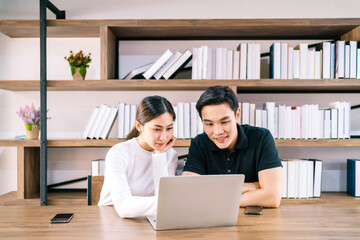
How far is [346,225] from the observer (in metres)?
1.10

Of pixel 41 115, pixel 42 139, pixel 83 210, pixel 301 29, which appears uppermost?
pixel 301 29

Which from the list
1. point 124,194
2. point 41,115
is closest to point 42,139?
point 41,115

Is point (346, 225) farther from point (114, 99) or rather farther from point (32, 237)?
point (114, 99)

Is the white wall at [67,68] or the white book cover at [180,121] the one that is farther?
the white wall at [67,68]

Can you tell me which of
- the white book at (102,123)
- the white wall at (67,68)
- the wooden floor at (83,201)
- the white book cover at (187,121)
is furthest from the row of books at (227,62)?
the wooden floor at (83,201)

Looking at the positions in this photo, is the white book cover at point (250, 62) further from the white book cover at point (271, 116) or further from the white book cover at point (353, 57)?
the white book cover at point (353, 57)

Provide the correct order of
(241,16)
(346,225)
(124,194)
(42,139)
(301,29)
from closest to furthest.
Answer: (346,225), (124,194), (42,139), (301,29), (241,16)

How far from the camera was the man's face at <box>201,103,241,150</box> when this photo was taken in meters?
1.49

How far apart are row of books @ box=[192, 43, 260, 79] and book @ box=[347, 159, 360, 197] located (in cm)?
93

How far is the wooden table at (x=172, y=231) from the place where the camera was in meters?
0.99

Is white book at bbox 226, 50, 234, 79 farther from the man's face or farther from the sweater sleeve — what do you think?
the sweater sleeve

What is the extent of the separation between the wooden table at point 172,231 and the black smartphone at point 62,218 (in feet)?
0.06

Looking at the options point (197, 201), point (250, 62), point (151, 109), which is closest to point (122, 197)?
point (197, 201)

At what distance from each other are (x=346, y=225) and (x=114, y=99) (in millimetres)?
1849
